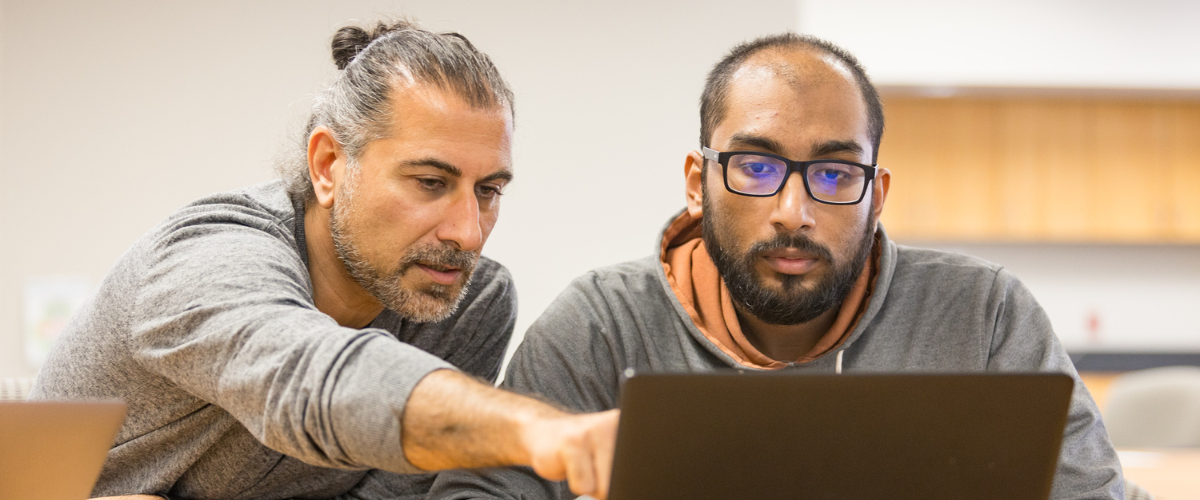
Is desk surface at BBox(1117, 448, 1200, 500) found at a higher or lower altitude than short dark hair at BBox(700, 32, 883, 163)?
lower

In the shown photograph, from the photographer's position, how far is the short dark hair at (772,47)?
1479 millimetres

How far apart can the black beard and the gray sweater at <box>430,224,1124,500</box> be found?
65 millimetres

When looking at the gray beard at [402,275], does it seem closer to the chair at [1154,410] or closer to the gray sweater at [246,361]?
the gray sweater at [246,361]

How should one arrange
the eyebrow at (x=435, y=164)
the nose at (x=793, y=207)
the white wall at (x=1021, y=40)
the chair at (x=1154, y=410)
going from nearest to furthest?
the eyebrow at (x=435, y=164), the nose at (x=793, y=207), the chair at (x=1154, y=410), the white wall at (x=1021, y=40)

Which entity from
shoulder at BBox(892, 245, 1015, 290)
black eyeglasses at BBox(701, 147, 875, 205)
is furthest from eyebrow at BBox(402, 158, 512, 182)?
shoulder at BBox(892, 245, 1015, 290)

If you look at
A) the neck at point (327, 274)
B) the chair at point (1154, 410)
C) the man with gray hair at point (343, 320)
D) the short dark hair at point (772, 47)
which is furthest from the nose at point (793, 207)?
the chair at point (1154, 410)

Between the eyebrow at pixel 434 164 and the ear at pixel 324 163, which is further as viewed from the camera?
the ear at pixel 324 163

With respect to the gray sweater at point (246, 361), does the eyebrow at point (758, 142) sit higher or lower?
higher

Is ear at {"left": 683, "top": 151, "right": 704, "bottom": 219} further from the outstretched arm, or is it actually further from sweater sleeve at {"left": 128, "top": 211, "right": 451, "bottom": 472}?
the outstretched arm

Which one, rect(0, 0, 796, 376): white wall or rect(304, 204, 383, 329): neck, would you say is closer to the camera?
rect(304, 204, 383, 329): neck

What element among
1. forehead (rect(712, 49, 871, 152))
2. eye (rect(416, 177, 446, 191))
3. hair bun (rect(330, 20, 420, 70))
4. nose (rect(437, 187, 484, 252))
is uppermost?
hair bun (rect(330, 20, 420, 70))

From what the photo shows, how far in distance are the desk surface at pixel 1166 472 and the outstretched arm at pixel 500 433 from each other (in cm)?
138

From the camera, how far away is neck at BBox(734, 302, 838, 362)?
1.54 meters

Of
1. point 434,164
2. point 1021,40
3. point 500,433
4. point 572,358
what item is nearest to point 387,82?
point 434,164
